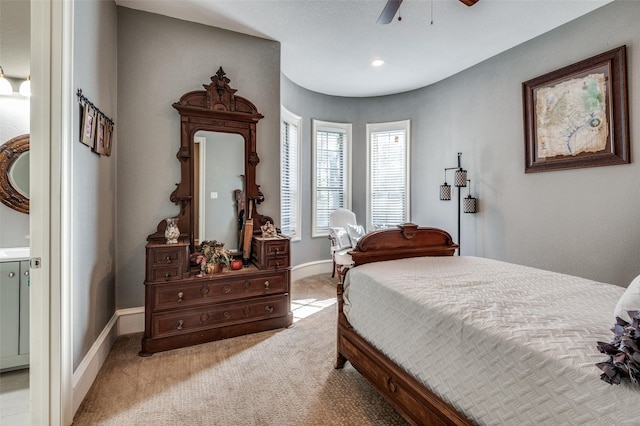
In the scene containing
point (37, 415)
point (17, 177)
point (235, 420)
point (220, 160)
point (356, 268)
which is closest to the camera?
point (37, 415)

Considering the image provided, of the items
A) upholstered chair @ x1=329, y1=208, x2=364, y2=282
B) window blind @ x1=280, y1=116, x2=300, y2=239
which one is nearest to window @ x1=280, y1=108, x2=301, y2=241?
window blind @ x1=280, y1=116, x2=300, y2=239

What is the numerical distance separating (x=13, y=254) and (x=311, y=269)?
141 inches

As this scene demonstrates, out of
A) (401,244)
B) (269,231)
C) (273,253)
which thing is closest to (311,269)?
(269,231)

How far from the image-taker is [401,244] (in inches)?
94.7

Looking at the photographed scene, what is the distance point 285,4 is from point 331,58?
1.17 metres

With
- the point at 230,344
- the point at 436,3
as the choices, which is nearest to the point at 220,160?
the point at 230,344

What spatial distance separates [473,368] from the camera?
46.9 inches

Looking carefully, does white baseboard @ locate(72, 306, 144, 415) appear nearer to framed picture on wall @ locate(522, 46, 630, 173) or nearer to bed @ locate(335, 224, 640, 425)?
bed @ locate(335, 224, 640, 425)

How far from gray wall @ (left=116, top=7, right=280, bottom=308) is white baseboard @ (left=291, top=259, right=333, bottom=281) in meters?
2.24

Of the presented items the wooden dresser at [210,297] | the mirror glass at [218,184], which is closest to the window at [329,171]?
the mirror glass at [218,184]

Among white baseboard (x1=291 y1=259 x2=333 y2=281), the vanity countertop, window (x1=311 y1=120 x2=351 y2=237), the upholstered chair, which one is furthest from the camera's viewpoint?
window (x1=311 y1=120 x2=351 y2=237)

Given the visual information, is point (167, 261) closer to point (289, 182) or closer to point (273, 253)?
point (273, 253)

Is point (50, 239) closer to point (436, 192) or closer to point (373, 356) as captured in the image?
point (373, 356)

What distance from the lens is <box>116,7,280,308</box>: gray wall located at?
2855mm
